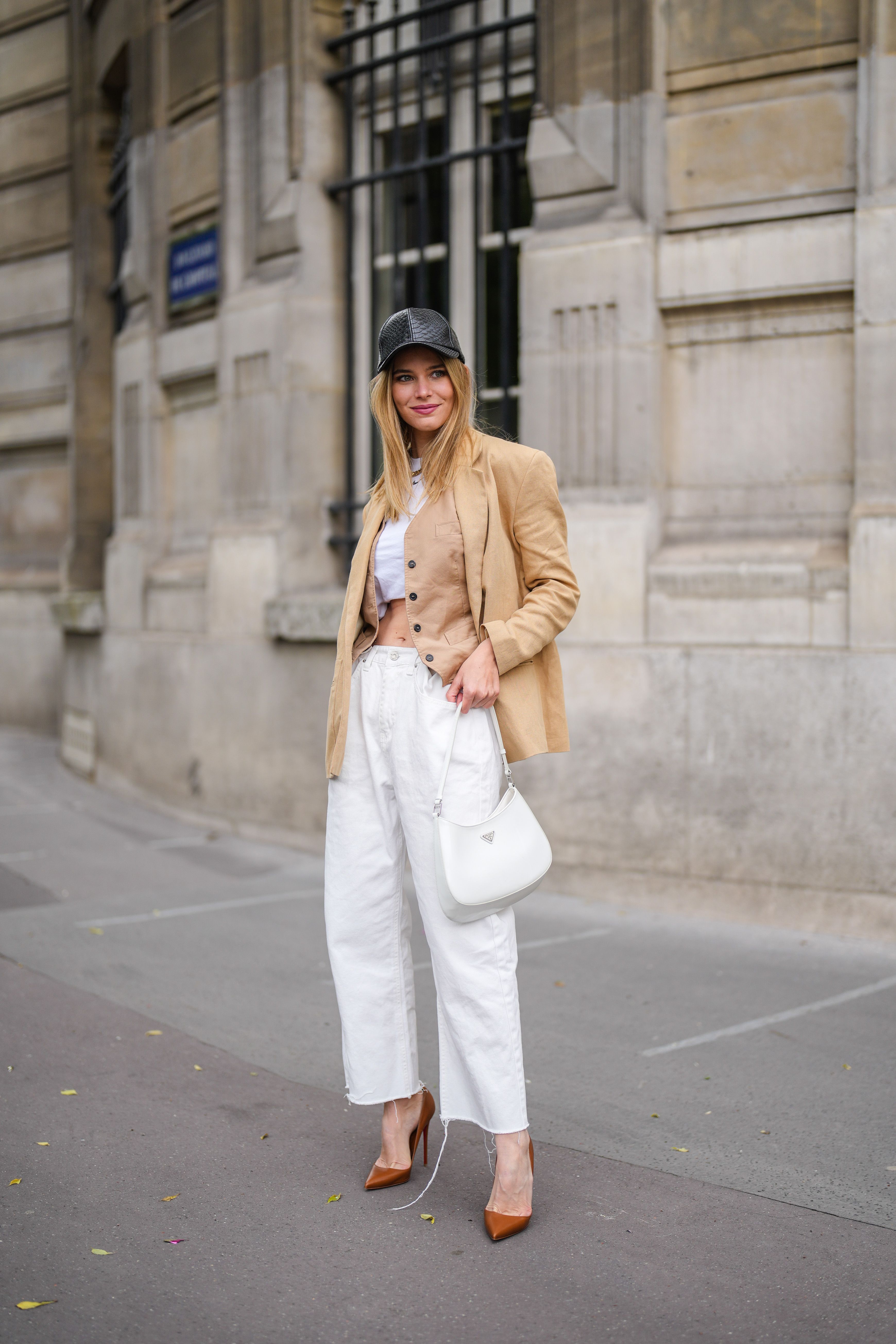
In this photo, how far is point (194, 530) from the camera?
948 cm

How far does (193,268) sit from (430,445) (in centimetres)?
642

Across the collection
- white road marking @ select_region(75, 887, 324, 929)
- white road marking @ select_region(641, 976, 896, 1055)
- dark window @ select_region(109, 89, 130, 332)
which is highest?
dark window @ select_region(109, 89, 130, 332)

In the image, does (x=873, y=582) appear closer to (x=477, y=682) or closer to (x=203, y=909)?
(x=477, y=682)

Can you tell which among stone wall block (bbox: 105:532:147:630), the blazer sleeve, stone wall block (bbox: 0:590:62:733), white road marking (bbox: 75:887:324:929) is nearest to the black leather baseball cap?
the blazer sleeve

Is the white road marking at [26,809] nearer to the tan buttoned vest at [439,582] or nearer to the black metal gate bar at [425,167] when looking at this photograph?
the black metal gate bar at [425,167]

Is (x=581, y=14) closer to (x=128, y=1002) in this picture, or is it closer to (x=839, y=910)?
(x=839, y=910)

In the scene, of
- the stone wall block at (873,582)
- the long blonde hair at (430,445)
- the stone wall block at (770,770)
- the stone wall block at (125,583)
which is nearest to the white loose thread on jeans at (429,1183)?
the long blonde hair at (430,445)

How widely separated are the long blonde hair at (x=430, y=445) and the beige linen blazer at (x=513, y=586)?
3 cm

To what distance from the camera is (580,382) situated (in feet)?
21.5

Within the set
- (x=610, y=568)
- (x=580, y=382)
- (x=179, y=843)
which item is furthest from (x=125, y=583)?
(x=610, y=568)

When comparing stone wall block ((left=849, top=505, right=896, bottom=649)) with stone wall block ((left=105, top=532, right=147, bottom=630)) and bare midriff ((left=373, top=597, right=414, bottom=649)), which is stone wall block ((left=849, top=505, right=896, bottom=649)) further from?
stone wall block ((left=105, top=532, right=147, bottom=630))

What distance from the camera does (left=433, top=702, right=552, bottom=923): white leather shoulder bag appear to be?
2865 millimetres

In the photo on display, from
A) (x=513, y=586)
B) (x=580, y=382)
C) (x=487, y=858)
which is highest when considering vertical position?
(x=580, y=382)

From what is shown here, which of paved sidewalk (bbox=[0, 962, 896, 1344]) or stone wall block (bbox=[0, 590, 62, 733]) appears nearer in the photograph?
paved sidewalk (bbox=[0, 962, 896, 1344])
